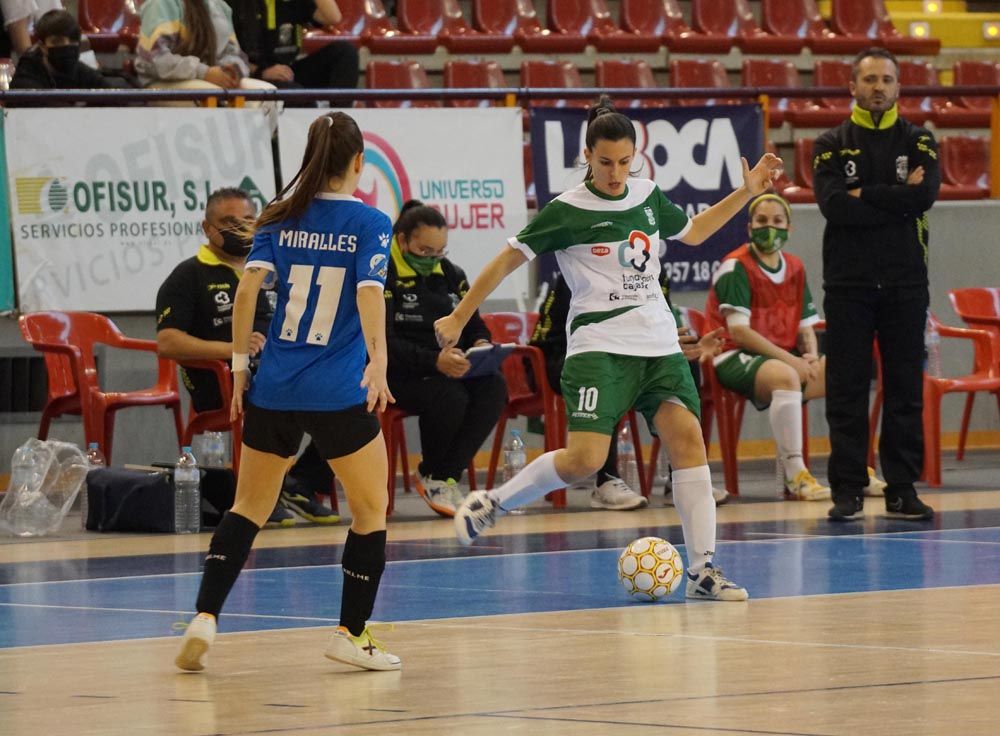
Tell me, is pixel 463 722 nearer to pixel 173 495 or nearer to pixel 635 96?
pixel 173 495

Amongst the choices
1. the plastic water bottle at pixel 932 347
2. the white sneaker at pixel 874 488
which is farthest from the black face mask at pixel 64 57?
the plastic water bottle at pixel 932 347

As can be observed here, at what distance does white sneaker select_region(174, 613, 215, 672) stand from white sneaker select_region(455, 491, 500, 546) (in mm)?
1910

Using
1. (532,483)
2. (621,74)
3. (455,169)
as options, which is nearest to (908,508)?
(532,483)

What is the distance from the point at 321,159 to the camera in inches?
226

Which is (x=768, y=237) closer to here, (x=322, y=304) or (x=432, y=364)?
(x=432, y=364)

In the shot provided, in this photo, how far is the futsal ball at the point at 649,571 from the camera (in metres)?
7.07

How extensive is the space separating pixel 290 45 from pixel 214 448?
11.9ft

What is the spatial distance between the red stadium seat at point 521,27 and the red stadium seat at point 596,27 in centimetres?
14

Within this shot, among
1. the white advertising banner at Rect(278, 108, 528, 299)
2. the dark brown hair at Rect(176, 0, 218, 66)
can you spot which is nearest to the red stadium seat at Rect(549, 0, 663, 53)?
the white advertising banner at Rect(278, 108, 528, 299)

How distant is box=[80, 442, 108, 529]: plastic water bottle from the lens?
34.0 feet

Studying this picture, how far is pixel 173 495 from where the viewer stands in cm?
1006

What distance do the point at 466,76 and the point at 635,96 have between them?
243 centimetres

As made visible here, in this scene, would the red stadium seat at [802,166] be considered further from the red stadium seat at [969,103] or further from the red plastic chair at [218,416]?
the red plastic chair at [218,416]

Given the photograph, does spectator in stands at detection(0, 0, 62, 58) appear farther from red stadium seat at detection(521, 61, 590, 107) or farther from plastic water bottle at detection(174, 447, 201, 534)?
red stadium seat at detection(521, 61, 590, 107)
